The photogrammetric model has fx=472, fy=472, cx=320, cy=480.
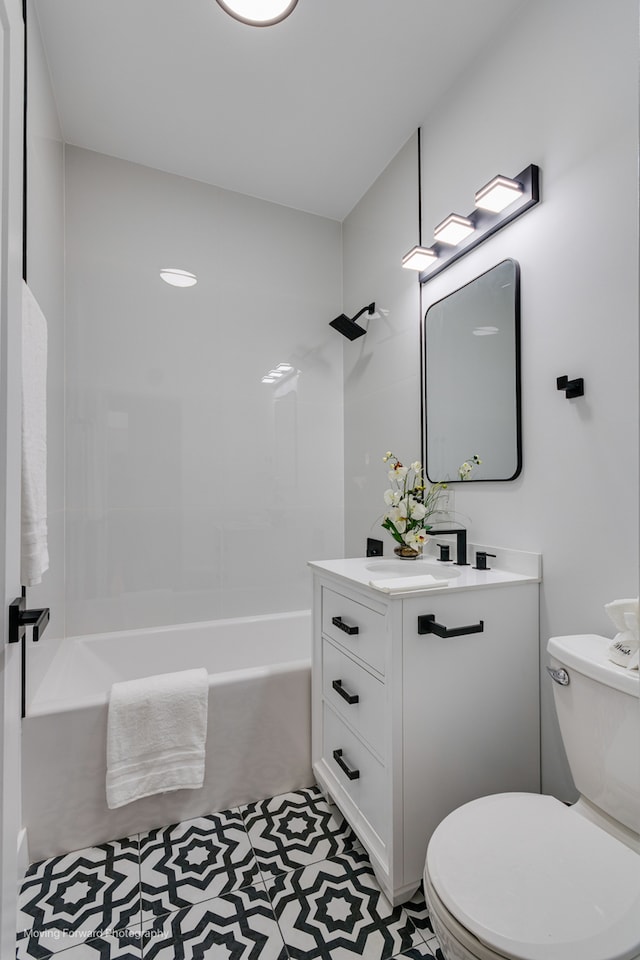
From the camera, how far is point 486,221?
1.68 meters

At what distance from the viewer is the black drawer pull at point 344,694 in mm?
1467

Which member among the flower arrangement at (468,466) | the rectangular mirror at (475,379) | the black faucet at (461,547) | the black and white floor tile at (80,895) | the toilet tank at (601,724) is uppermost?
the rectangular mirror at (475,379)

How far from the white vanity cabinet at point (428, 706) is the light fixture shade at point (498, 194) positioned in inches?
47.6

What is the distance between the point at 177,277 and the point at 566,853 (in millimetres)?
2668

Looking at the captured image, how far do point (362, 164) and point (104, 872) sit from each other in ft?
10.0

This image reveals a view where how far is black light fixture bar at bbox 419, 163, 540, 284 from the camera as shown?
4.85ft

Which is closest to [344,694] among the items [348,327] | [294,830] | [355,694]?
[355,694]

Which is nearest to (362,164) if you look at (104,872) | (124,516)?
(124,516)

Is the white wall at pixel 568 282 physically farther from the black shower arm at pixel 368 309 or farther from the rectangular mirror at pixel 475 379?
the black shower arm at pixel 368 309

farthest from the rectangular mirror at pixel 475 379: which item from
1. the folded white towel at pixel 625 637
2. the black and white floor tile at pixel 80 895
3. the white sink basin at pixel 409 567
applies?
the black and white floor tile at pixel 80 895

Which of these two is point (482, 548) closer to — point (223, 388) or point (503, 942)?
point (503, 942)

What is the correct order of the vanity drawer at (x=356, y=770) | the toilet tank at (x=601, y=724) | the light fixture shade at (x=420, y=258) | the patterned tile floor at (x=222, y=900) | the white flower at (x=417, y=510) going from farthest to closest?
the light fixture shade at (x=420, y=258) < the white flower at (x=417, y=510) < the vanity drawer at (x=356, y=770) < the patterned tile floor at (x=222, y=900) < the toilet tank at (x=601, y=724)

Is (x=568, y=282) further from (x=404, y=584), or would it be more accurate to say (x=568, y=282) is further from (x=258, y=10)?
(x=258, y=10)

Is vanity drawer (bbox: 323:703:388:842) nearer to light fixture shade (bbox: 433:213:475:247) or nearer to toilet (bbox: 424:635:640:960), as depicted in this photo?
toilet (bbox: 424:635:640:960)
